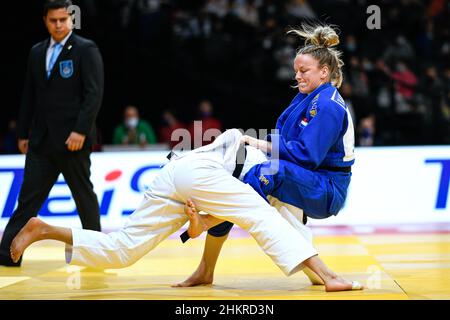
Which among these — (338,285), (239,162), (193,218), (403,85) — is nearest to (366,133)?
(403,85)

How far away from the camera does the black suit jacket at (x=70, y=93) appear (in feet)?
21.2

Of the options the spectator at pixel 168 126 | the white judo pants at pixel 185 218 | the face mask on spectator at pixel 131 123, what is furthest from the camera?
the spectator at pixel 168 126

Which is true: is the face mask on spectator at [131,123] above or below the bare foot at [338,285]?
above

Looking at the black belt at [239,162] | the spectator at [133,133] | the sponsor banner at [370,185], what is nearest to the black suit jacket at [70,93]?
the black belt at [239,162]

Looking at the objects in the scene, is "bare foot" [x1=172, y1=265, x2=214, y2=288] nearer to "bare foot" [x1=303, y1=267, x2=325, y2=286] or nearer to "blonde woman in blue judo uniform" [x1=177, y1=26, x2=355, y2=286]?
"blonde woman in blue judo uniform" [x1=177, y1=26, x2=355, y2=286]

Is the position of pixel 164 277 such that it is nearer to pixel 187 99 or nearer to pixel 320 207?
pixel 320 207

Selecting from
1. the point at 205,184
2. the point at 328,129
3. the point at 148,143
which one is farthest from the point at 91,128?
the point at 148,143

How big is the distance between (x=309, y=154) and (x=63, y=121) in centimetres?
240

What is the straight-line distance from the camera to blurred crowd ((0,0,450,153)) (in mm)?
12891

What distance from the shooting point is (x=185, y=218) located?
516cm

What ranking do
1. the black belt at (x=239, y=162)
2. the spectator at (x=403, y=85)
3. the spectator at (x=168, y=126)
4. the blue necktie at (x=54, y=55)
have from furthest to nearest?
the spectator at (x=403, y=85) → the spectator at (x=168, y=126) → the blue necktie at (x=54, y=55) → the black belt at (x=239, y=162)

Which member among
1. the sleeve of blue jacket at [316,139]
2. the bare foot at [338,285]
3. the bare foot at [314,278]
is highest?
the sleeve of blue jacket at [316,139]

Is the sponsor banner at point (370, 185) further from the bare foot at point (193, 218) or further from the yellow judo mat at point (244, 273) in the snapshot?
the bare foot at point (193, 218)

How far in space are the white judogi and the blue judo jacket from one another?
17 centimetres
